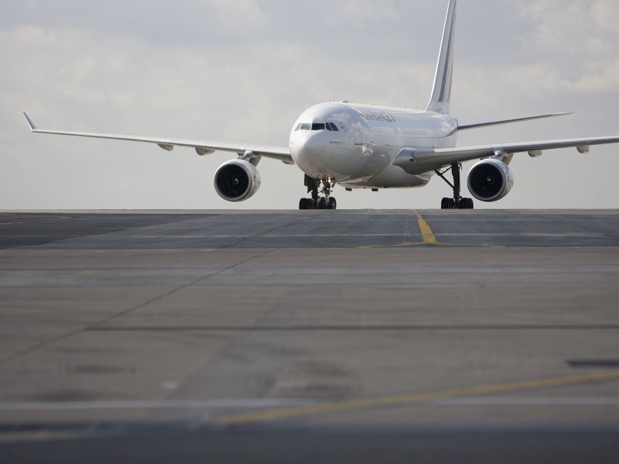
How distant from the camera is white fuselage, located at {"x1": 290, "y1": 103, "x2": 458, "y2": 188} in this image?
3922 centimetres

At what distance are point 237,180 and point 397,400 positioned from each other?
35.3 meters

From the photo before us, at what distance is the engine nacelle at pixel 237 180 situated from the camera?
40875 mm

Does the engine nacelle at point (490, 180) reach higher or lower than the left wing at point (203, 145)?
lower

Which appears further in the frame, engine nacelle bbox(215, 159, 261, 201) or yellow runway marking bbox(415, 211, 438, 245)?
engine nacelle bbox(215, 159, 261, 201)

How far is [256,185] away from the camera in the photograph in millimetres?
41031

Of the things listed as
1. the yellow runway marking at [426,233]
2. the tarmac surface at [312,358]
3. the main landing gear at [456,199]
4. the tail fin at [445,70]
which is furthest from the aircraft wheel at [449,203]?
the tarmac surface at [312,358]

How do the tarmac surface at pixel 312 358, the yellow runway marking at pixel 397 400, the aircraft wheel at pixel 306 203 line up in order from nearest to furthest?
the tarmac surface at pixel 312 358
the yellow runway marking at pixel 397 400
the aircraft wheel at pixel 306 203

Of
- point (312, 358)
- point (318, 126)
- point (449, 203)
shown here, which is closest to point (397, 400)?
point (312, 358)

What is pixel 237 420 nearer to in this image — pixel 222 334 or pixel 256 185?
pixel 222 334

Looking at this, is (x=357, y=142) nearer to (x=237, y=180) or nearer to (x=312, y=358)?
(x=237, y=180)

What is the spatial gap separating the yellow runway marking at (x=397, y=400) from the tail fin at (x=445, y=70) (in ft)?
176

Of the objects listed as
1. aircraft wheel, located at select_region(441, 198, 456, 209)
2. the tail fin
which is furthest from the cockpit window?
the tail fin

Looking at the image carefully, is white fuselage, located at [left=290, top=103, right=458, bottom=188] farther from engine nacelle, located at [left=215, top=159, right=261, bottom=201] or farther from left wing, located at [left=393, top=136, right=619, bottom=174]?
engine nacelle, located at [left=215, top=159, right=261, bottom=201]

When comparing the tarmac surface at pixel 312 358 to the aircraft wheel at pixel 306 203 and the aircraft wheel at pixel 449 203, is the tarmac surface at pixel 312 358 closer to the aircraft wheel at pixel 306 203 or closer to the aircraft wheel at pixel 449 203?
the aircraft wheel at pixel 306 203
